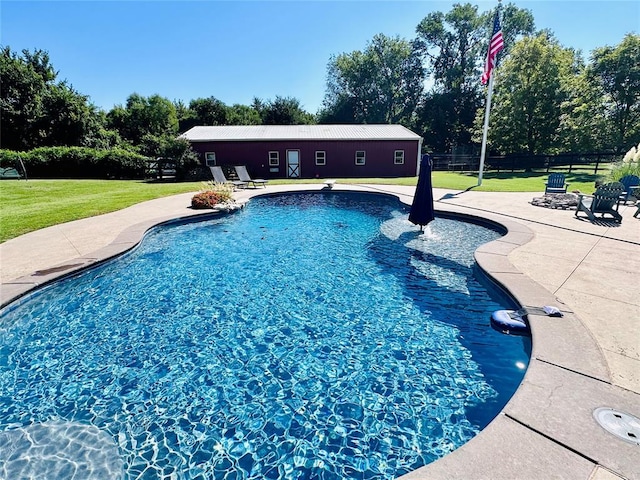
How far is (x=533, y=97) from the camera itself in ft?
82.5

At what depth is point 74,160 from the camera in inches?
827

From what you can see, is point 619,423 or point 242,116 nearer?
point 619,423

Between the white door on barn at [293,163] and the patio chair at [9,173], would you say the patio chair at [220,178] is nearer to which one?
the white door on barn at [293,163]

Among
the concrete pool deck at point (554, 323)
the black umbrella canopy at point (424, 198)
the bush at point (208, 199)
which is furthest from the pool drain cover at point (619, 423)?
the bush at point (208, 199)

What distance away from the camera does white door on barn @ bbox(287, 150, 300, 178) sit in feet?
77.7

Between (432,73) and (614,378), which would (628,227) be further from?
(432,73)

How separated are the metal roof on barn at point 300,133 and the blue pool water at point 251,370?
18.5 m

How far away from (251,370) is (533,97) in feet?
102

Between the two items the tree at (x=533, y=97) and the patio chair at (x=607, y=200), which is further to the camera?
the tree at (x=533, y=97)

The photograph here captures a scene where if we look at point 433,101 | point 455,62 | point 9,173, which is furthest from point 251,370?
point 455,62

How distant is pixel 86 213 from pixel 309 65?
39.5 m

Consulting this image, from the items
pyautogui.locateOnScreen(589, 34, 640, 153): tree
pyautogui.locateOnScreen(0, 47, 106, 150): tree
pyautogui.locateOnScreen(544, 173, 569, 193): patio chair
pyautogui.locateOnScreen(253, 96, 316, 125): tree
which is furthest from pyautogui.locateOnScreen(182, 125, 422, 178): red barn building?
pyautogui.locateOnScreen(253, 96, 316, 125): tree

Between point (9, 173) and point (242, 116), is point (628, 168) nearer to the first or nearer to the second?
point (9, 173)

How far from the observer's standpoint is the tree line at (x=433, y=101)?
24.9 metres
